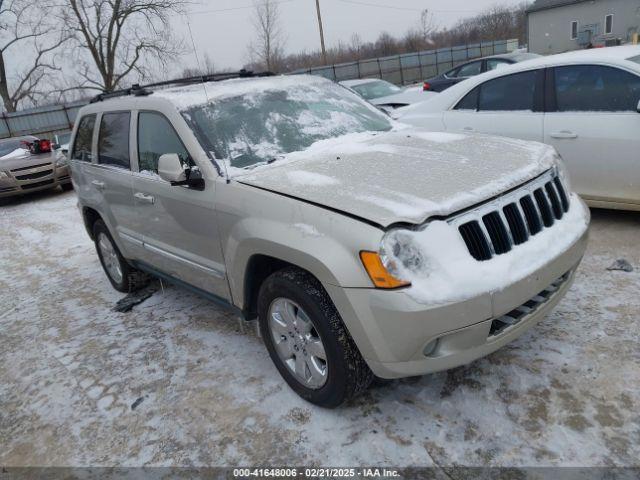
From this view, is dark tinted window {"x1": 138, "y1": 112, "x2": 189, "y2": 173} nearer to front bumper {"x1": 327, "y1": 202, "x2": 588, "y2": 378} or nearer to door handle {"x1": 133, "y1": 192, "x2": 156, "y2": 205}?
door handle {"x1": 133, "y1": 192, "x2": 156, "y2": 205}

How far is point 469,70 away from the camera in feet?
45.6

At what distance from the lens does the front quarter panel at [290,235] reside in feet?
7.15

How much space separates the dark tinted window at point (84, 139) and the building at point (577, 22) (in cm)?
3705

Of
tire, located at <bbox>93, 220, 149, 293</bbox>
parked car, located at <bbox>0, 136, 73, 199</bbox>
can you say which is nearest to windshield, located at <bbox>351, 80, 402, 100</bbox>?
parked car, located at <bbox>0, 136, 73, 199</bbox>

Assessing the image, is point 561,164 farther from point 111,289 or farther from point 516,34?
point 516,34

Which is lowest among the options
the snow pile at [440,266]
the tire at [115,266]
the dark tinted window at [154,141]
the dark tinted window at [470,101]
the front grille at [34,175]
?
the tire at [115,266]

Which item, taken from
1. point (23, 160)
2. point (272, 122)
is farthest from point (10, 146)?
point (272, 122)

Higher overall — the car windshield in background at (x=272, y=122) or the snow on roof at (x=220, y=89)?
the snow on roof at (x=220, y=89)

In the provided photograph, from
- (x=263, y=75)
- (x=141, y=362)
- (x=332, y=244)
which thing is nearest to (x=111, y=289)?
(x=141, y=362)

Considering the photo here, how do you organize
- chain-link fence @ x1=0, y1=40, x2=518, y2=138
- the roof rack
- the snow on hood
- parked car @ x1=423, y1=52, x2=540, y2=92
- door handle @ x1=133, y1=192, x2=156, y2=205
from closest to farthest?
door handle @ x1=133, y1=192, x2=156, y2=205, the roof rack, the snow on hood, parked car @ x1=423, y1=52, x2=540, y2=92, chain-link fence @ x1=0, y1=40, x2=518, y2=138

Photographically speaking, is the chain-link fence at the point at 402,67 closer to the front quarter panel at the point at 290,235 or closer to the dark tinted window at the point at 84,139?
the dark tinted window at the point at 84,139

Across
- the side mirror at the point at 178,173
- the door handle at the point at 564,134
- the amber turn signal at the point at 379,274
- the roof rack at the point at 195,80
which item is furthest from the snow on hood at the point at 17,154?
the amber turn signal at the point at 379,274

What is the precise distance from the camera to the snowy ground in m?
2.36

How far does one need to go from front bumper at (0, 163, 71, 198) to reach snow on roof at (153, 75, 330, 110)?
331 inches
